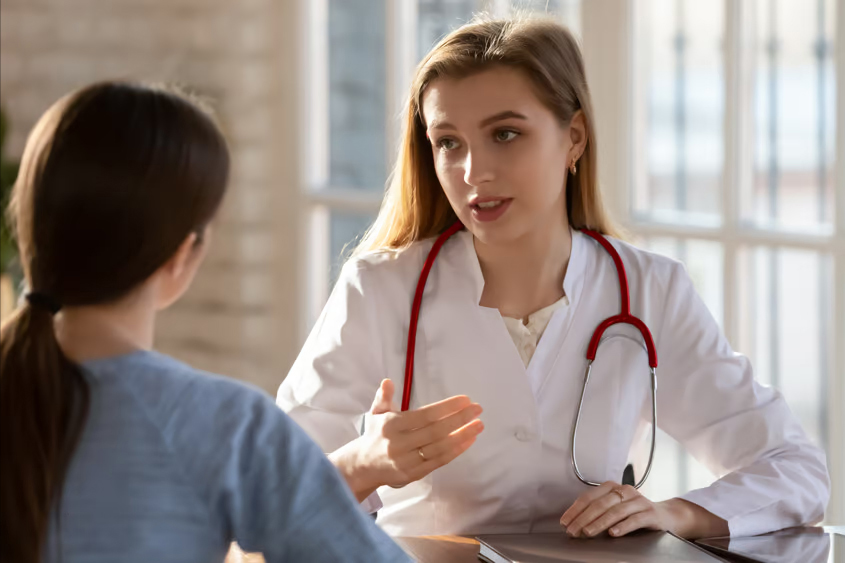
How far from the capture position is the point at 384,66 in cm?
327

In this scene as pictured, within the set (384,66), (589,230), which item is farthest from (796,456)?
(384,66)

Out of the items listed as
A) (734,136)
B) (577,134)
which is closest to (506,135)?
(577,134)

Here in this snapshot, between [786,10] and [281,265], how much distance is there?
1.75 m

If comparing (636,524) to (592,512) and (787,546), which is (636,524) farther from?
(787,546)

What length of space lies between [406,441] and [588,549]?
25 centimetres

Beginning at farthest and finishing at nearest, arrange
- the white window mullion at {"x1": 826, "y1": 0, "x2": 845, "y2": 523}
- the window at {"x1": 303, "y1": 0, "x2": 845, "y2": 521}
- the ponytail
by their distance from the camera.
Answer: the window at {"x1": 303, "y1": 0, "x2": 845, "y2": 521} < the white window mullion at {"x1": 826, "y1": 0, "x2": 845, "y2": 523} < the ponytail

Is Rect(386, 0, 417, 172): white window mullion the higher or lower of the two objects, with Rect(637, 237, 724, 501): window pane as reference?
higher

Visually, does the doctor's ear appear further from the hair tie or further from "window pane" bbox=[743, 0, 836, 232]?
the hair tie

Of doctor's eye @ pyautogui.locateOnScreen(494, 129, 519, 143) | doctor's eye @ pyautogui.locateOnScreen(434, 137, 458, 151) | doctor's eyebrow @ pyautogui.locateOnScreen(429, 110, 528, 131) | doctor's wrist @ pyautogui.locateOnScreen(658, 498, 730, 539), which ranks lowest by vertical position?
doctor's wrist @ pyautogui.locateOnScreen(658, 498, 730, 539)

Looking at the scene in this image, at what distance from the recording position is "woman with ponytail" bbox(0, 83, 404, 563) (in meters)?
0.85

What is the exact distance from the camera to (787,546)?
54.7 inches

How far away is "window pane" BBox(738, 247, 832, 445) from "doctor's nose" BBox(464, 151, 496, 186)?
3.46ft

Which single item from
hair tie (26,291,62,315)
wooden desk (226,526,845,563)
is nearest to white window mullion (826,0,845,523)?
wooden desk (226,526,845,563)

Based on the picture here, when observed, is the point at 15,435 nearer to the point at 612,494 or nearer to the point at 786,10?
the point at 612,494
